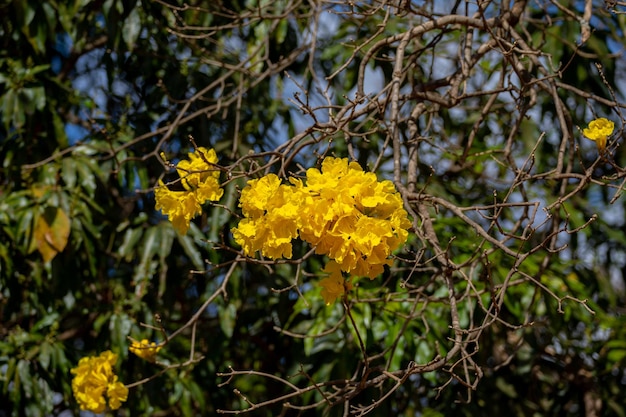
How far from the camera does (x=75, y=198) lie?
2.25m

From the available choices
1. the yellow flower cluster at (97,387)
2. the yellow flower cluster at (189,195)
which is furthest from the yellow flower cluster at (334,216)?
the yellow flower cluster at (97,387)

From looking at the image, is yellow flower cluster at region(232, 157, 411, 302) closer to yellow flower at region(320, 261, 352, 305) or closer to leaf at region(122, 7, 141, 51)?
yellow flower at region(320, 261, 352, 305)

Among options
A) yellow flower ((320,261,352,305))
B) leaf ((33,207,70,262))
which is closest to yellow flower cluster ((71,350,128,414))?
leaf ((33,207,70,262))

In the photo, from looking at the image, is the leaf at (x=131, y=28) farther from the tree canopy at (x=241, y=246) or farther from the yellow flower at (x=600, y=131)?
the yellow flower at (x=600, y=131)

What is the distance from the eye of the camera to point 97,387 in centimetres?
184

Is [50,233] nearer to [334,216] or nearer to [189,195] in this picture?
[189,195]

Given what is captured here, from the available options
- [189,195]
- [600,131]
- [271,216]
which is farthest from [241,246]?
[600,131]

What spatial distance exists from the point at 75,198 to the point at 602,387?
182cm

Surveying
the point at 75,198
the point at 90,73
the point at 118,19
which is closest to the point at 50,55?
the point at 90,73

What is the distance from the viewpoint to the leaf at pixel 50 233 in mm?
2123

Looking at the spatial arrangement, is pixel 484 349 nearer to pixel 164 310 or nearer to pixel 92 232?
pixel 164 310

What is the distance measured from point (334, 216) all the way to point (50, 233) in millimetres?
1205

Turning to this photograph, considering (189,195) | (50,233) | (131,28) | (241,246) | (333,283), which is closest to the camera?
(333,283)

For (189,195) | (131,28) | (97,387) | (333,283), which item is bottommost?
(97,387)
